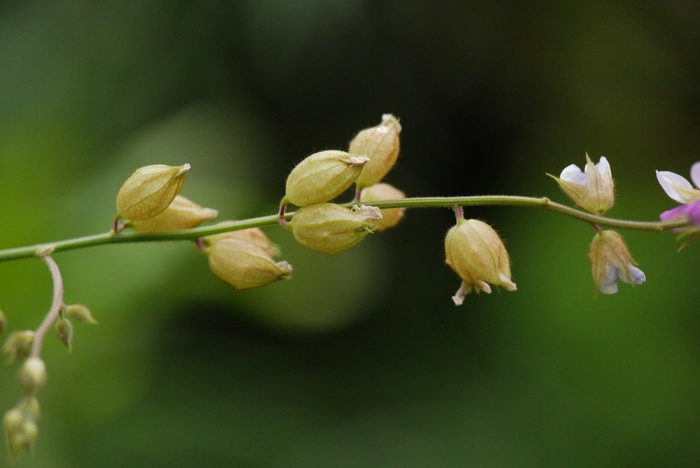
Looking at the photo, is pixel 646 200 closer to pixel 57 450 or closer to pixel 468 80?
pixel 468 80

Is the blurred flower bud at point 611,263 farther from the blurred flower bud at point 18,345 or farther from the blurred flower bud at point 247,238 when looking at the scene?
the blurred flower bud at point 18,345

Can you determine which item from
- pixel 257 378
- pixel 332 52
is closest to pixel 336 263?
pixel 257 378

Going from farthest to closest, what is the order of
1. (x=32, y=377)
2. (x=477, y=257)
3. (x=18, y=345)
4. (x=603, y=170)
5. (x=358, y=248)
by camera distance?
(x=358, y=248) → (x=603, y=170) → (x=477, y=257) → (x=18, y=345) → (x=32, y=377)

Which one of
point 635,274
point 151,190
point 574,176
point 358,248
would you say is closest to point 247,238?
point 151,190

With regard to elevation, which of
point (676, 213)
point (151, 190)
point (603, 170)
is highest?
point (151, 190)

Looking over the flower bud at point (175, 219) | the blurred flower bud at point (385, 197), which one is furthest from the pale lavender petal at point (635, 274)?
the flower bud at point (175, 219)

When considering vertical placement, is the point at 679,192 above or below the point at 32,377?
below

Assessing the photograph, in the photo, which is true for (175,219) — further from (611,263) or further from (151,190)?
(611,263)
